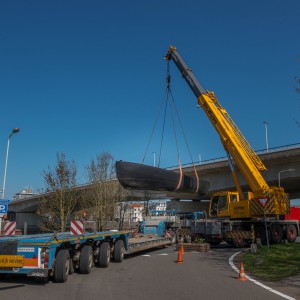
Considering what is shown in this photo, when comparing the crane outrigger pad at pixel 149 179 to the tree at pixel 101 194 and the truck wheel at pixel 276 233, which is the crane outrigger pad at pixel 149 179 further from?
the tree at pixel 101 194

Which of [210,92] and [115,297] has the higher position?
[210,92]

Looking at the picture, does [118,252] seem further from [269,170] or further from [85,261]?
[269,170]

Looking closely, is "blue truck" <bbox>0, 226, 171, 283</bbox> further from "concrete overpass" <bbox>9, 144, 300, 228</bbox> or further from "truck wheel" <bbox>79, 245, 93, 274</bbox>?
"concrete overpass" <bbox>9, 144, 300, 228</bbox>

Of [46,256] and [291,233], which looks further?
[291,233]

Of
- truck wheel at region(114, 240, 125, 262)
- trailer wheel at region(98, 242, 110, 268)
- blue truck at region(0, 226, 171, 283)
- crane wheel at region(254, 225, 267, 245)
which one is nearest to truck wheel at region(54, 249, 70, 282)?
blue truck at region(0, 226, 171, 283)

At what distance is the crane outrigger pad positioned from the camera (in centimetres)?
1485

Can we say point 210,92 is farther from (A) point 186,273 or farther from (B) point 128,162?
(A) point 186,273

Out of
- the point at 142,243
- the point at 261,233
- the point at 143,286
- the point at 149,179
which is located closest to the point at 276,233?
the point at 261,233

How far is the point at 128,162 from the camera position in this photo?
595 inches

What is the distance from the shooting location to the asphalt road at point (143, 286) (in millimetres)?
8172

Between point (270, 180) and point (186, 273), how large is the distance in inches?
1018

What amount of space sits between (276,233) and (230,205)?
3.21m

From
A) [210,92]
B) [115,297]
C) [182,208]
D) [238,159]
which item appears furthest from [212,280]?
[182,208]

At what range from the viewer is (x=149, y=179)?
15.3 m
